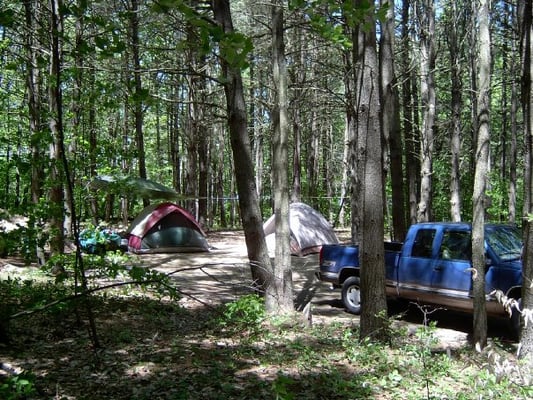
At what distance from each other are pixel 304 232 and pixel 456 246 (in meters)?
9.62

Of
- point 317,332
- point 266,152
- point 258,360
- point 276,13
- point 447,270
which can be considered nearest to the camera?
point 258,360

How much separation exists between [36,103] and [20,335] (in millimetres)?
8628

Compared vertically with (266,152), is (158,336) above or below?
below

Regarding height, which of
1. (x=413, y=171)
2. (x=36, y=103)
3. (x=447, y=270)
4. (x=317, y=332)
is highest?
(x=36, y=103)

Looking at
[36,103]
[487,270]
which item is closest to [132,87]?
[487,270]

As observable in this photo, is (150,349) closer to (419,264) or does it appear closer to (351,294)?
(351,294)

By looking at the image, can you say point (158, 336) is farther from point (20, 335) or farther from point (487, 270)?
point (487, 270)

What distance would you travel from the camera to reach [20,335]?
19.8 feet

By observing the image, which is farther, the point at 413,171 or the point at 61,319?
the point at 413,171

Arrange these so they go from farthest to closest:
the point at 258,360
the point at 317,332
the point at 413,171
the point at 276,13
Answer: the point at 413,171, the point at 276,13, the point at 317,332, the point at 258,360

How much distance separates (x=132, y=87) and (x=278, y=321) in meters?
4.54

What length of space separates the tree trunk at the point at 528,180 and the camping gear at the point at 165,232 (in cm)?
1365

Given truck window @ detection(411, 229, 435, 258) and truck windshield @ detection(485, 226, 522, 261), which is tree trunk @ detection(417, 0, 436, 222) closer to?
truck window @ detection(411, 229, 435, 258)

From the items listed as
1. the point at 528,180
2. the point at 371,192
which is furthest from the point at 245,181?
the point at 528,180
